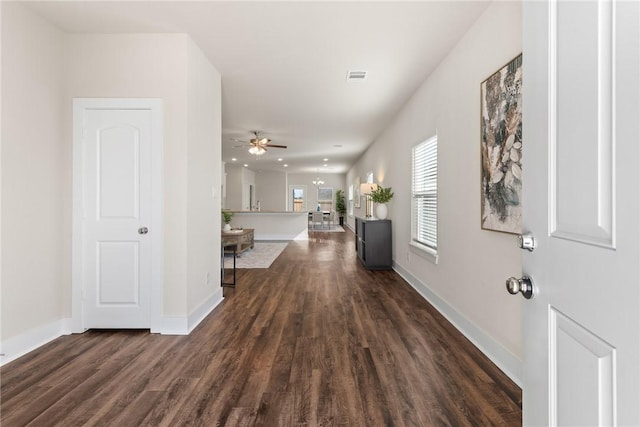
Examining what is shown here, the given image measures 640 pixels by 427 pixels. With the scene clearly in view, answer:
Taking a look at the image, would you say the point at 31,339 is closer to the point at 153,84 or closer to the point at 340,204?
the point at 153,84

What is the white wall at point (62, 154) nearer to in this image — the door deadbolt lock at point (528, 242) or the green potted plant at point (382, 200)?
the door deadbolt lock at point (528, 242)

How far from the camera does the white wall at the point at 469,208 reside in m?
2.12

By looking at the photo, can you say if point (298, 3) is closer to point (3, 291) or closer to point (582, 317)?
point (582, 317)

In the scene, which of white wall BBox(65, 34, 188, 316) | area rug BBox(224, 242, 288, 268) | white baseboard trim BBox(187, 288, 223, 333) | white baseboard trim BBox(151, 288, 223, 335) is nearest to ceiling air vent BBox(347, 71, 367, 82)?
white wall BBox(65, 34, 188, 316)

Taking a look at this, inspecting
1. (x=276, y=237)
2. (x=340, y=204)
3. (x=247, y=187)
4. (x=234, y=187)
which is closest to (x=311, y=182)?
(x=340, y=204)

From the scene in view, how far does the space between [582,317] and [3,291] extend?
331cm

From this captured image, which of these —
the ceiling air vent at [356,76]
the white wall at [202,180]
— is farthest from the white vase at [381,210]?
the white wall at [202,180]

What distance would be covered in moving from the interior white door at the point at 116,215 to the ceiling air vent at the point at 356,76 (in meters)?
2.15

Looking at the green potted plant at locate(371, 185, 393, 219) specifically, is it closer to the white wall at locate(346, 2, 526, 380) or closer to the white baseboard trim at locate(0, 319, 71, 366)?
the white wall at locate(346, 2, 526, 380)

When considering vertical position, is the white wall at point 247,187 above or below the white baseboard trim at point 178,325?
above

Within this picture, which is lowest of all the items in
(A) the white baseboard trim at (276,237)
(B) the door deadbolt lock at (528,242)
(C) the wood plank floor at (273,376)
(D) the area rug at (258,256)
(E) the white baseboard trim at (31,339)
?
(C) the wood plank floor at (273,376)

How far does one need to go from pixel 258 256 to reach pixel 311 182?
30.1 feet

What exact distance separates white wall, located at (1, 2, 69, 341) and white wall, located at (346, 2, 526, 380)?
357 cm

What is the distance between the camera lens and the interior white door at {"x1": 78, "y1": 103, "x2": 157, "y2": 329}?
9.23 feet
